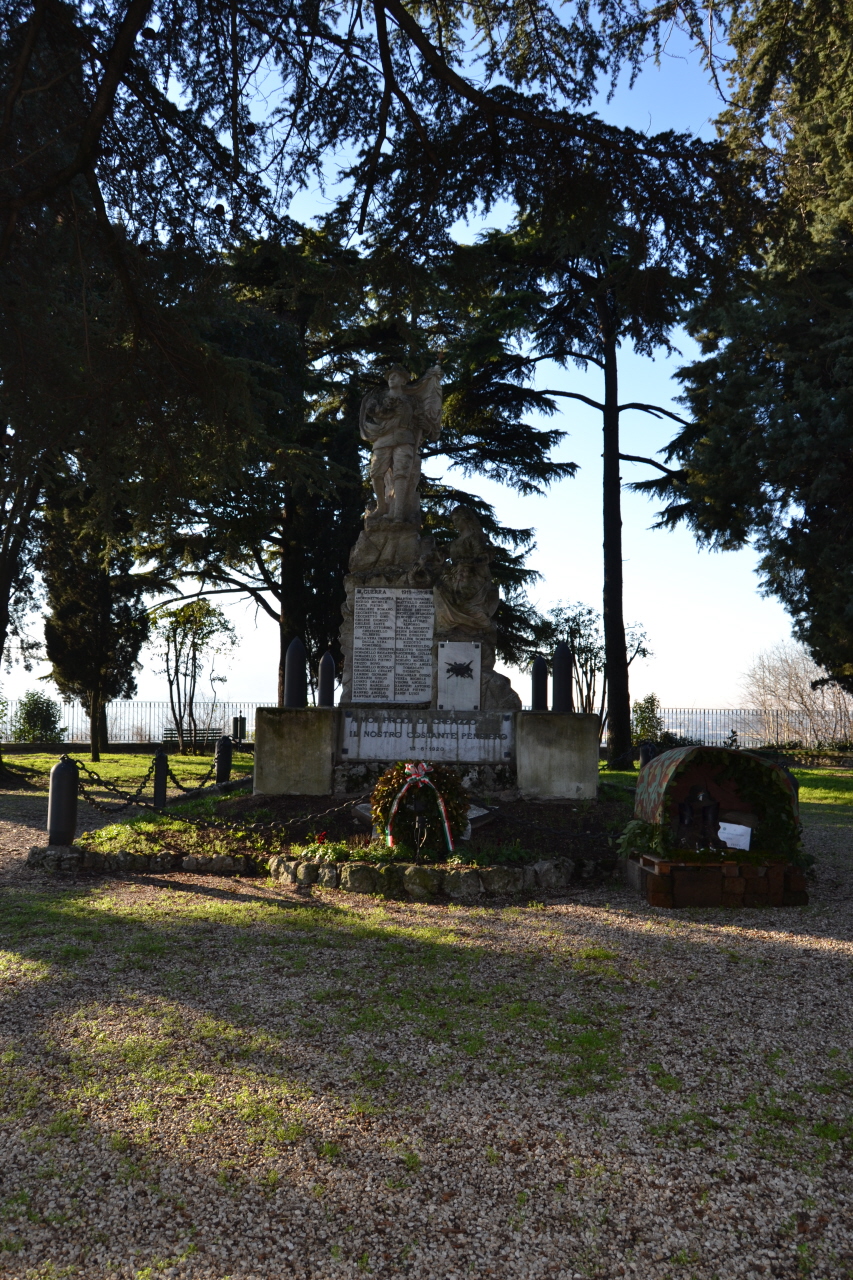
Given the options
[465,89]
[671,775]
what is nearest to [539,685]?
[671,775]

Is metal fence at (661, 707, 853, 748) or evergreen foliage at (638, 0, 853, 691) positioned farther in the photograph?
metal fence at (661, 707, 853, 748)

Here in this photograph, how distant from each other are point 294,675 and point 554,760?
3.08 metres

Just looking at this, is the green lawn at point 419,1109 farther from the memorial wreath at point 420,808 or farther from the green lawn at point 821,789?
the green lawn at point 821,789

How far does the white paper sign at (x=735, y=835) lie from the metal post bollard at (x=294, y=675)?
5227 millimetres

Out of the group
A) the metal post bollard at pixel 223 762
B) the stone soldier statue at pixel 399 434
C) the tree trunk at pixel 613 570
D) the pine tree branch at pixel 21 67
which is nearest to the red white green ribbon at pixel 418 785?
the stone soldier statue at pixel 399 434

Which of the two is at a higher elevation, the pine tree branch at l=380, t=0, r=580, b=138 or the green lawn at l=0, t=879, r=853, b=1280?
the pine tree branch at l=380, t=0, r=580, b=138

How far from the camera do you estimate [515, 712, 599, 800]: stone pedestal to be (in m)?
9.86

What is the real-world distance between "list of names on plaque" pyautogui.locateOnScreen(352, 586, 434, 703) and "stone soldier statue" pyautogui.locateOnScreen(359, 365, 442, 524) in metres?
1.18

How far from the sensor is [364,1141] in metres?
2.74

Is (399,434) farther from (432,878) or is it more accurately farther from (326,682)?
(432,878)

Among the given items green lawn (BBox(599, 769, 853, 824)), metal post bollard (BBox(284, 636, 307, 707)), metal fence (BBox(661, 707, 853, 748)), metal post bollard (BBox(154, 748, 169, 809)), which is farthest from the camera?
metal fence (BBox(661, 707, 853, 748))

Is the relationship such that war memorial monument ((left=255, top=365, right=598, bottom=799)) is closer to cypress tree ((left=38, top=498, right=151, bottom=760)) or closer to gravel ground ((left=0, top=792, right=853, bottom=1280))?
gravel ground ((left=0, top=792, right=853, bottom=1280))

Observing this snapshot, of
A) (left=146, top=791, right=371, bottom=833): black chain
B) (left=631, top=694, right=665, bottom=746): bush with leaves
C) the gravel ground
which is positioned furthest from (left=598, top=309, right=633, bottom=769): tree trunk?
the gravel ground

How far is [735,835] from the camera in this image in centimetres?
644
